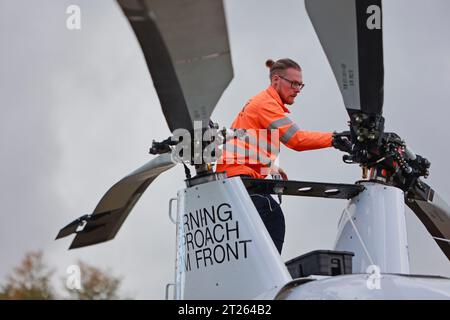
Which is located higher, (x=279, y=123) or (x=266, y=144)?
(x=279, y=123)

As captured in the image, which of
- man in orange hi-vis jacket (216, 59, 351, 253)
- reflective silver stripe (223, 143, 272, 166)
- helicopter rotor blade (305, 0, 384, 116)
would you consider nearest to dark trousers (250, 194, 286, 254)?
man in orange hi-vis jacket (216, 59, 351, 253)

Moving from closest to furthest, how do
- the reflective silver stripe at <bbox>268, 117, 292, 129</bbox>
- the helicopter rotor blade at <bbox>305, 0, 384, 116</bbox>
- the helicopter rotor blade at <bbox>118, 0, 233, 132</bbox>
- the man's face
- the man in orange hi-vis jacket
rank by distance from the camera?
the helicopter rotor blade at <bbox>118, 0, 233, 132</bbox>, the helicopter rotor blade at <bbox>305, 0, 384, 116</bbox>, the man in orange hi-vis jacket, the reflective silver stripe at <bbox>268, 117, 292, 129</bbox>, the man's face

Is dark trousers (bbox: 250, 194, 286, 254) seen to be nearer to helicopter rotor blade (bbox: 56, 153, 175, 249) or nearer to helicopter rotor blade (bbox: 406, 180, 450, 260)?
helicopter rotor blade (bbox: 56, 153, 175, 249)

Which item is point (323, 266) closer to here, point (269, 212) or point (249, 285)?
point (249, 285)

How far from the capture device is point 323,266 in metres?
4.73

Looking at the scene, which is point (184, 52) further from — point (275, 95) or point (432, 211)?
point (432, 211)

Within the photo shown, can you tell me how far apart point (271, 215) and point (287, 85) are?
92 cm

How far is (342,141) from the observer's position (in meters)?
5.25

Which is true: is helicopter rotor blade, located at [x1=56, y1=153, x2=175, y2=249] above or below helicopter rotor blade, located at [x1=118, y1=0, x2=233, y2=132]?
below

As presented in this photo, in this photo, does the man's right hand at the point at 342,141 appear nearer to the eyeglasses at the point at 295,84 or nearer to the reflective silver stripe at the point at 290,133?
the reflective silver stripe at the point at 290,133

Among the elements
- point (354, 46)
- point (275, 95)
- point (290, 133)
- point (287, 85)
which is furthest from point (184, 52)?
point (287, 85)

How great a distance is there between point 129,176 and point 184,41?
1383 millimetres

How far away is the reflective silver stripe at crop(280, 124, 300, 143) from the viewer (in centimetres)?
540

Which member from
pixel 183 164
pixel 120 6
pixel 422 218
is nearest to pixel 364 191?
pixel 422 218
